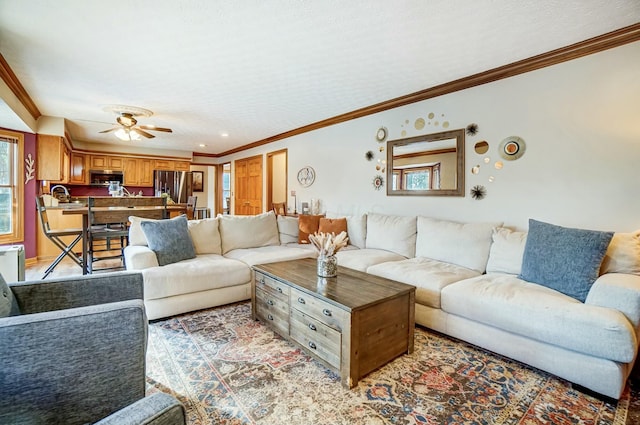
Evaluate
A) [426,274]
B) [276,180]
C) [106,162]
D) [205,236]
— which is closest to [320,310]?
[426,274]

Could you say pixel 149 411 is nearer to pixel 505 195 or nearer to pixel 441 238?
pixel 441 238

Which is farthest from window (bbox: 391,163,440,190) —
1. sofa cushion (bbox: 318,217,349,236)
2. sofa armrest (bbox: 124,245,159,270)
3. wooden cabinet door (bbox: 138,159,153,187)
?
wooden cabinet door (bbox: 138,159,153,187)

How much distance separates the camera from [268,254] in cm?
359

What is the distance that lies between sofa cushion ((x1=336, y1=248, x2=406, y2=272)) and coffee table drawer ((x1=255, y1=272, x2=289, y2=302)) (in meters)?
0.95

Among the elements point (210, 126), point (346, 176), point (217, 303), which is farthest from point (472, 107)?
point (210, 126)

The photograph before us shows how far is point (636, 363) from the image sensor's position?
2.02 metres

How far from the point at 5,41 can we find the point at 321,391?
3628mm

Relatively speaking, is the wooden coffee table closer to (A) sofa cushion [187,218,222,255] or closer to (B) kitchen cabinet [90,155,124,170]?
(A) sofa cushion [187,218,222,255]

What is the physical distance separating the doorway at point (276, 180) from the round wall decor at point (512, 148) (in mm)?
4542

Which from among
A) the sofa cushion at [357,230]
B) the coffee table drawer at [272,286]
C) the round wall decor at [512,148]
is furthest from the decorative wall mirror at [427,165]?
the coffee table drawer at [272,286]

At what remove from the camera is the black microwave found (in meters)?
7.19

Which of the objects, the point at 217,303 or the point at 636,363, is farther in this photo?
the point at 217,303

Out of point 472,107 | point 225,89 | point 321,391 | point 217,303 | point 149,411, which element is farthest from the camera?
point 225,89

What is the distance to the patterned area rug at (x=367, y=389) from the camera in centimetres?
164
